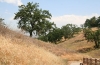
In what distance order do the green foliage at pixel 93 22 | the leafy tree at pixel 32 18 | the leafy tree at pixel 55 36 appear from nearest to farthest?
the leafy tree at pixel 32 18 → the leafy tree at pixel 55 36 → the green foliage at pixel 93 22

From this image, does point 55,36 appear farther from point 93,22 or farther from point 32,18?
point 32,18

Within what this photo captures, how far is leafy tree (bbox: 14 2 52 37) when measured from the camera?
214 feet

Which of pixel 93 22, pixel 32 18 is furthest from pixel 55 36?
pixel 32 18

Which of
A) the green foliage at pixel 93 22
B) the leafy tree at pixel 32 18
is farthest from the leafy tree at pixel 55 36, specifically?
the leafy tree at pixel 32 18

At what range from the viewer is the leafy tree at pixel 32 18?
2564 inches

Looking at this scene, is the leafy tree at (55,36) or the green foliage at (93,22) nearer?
the leafy tree at (55,36)

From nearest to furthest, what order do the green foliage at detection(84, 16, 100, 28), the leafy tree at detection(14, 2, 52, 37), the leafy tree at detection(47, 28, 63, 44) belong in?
1. the leafy tree at detection(14, 2, 52, 37)
2. the leafy tree at detection(47, 28, 63, 44)
3. the green foliage at detection(84, 16, 100, 28)

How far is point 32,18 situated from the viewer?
65.7 metres

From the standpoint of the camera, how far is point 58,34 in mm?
116250

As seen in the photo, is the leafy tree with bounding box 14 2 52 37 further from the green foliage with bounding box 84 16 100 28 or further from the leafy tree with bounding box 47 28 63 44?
the green foliage with bounding box 84 16 100 28

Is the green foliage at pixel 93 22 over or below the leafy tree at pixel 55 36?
over

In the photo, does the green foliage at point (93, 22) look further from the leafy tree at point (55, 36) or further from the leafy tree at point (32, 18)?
the leafy tree at point (32, 18)

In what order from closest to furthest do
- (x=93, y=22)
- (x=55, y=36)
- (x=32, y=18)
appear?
(x=32, y=18) < (x=55, y=36) < (x=93, y=22)

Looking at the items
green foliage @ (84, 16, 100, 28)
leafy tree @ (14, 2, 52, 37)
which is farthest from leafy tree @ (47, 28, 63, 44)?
leafy tree @ (14, 2, 52, 37)
